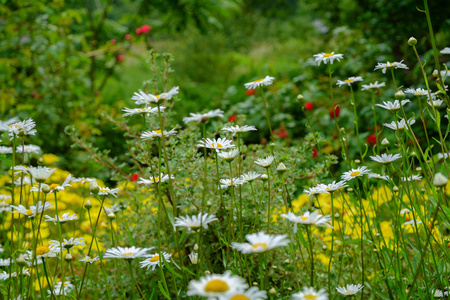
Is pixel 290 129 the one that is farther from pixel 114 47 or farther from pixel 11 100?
pixel 11 100

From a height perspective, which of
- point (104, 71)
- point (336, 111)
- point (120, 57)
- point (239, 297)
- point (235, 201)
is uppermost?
point (104, 71)

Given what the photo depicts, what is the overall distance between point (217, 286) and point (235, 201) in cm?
48

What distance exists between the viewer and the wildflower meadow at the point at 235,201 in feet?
2.77

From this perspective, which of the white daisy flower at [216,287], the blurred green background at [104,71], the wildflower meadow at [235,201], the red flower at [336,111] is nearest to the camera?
the white daisy flower at [216,287]

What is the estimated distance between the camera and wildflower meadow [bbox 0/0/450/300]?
85cm

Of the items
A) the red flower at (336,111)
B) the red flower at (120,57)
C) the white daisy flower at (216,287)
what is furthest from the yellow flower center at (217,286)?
the red flower at (120,57)

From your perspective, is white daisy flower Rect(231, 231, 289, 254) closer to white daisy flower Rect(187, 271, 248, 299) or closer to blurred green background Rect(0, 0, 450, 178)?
white daisy flower Rect(187, 271, 248, 299)

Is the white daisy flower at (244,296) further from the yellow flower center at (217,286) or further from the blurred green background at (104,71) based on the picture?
the blurred green background at (104,71)

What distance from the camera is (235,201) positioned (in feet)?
3.25

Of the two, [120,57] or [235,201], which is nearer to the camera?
[235,201]

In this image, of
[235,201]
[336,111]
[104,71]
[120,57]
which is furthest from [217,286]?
[104,71]

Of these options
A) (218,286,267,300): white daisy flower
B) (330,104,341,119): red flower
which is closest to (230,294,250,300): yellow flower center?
(218,286,267,300): white daisy flower

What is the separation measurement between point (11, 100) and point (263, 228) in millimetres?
2020

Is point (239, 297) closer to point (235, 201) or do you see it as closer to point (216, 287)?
point (216, 287)
